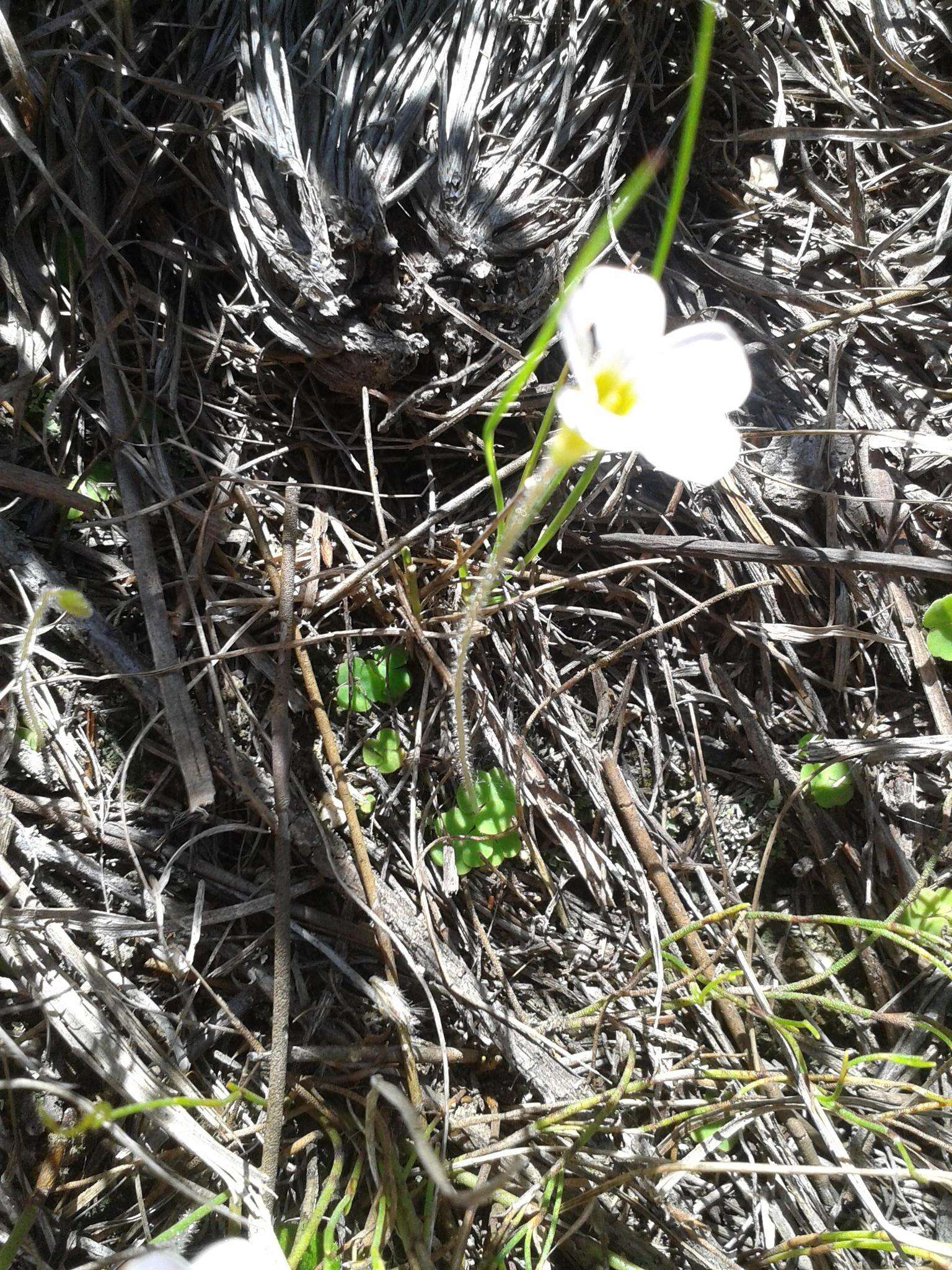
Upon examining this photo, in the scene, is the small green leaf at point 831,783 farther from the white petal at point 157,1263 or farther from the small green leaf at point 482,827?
the white petal at point 157,1263

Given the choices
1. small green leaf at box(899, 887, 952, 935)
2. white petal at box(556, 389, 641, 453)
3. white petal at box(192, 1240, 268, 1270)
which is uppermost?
white petal at box(556, 389, 641, 453)

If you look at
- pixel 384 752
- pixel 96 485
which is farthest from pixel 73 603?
pixel 384 752

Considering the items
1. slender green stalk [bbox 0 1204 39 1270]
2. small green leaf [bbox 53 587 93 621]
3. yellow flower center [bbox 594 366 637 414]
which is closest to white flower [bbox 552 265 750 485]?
yellow flower center [bbox 594 366 637 414]

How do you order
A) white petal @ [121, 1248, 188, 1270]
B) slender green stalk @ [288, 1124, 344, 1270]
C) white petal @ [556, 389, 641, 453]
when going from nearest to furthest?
white petal @ [556, 389, 641, 453] < white petal @ [121, 1248, 188, 1270] < slender green stalk @ [288, 1124, 344, 1270]

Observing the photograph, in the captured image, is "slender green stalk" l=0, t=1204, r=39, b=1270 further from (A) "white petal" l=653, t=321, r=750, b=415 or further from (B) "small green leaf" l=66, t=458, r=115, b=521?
(A) "white petal" l=653, t=321, r=750, b=415

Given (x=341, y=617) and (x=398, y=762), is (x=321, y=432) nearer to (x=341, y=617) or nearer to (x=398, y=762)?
(x=341, y=617)

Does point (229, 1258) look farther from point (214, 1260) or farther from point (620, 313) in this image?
point (620, 313)

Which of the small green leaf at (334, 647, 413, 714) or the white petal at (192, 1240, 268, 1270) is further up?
the small green leaf at (334, 647, 413, 714)
